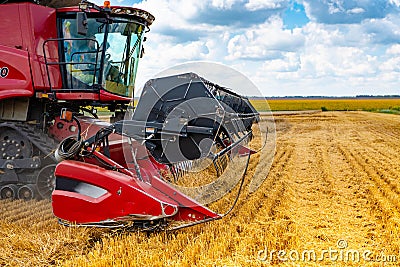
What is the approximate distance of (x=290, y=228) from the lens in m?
4.03

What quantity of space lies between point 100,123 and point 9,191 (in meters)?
1.34

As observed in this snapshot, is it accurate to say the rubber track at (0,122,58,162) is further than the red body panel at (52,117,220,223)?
Yes

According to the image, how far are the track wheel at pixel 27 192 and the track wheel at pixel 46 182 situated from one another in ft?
0.28

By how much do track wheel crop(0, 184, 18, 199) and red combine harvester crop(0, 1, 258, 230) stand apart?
0.05ft

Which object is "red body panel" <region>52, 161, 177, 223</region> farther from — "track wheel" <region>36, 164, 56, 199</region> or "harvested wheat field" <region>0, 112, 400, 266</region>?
"track wheel" <region>36, 164, 56, 199</region>

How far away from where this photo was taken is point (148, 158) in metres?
4.49

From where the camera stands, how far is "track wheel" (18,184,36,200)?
5020 mm

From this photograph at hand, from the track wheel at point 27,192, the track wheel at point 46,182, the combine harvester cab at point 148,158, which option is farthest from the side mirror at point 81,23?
the track wheel at point 27,192

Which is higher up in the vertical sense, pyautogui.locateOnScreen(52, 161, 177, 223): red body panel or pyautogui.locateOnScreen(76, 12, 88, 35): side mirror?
pyautogui.locateOnScreen(76, 12, 88, 35): side mirror

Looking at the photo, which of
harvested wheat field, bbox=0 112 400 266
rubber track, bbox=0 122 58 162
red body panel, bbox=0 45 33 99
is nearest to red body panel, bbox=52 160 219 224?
harvested wheat field, bbox=0 112 400 266

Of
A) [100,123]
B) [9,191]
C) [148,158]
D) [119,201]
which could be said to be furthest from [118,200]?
[9,191]

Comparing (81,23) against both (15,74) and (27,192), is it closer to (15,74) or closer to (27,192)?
(15,74)

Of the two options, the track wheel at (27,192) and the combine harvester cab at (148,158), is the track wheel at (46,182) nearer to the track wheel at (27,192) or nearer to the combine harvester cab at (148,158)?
the track wheel at (27,192)

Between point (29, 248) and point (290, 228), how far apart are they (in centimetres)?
224
